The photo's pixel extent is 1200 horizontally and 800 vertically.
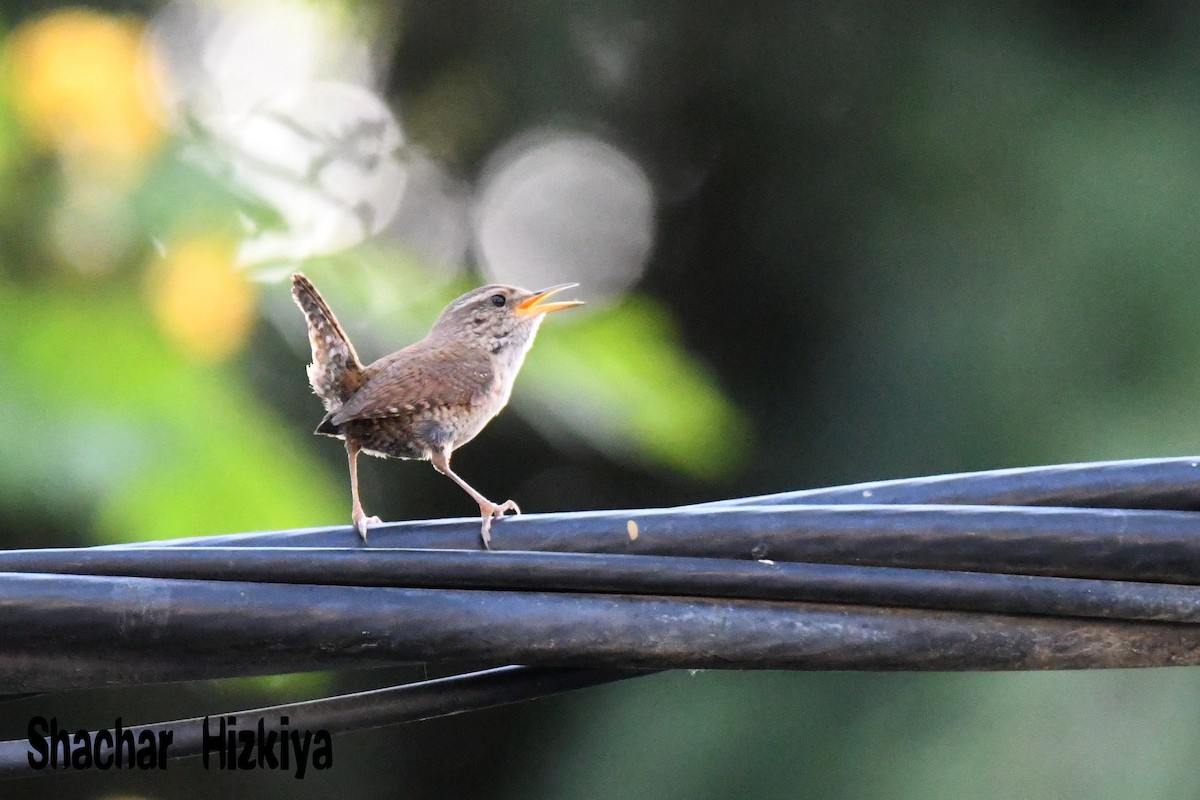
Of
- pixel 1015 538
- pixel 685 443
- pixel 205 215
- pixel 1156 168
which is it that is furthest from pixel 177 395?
pixel 1156 168

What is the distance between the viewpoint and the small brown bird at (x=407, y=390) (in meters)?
3.54

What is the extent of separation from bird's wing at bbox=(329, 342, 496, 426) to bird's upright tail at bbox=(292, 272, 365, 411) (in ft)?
0.21

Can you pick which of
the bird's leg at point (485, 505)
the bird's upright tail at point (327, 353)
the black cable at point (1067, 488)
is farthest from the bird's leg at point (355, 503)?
the black cable at point (1067, 488)

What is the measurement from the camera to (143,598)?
200 cm

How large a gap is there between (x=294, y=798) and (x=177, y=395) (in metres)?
4.76

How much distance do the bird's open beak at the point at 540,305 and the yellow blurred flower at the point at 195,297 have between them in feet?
3.95

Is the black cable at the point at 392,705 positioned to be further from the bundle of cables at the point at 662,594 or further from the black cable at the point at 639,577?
the black cable at the point at 639,577

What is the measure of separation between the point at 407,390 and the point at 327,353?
26 cm

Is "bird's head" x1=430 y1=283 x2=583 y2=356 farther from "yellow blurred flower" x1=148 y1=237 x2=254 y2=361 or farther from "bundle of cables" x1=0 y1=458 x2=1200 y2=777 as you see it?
"bundle of cables" x1=0 y1=458 x2=1200 y2=777

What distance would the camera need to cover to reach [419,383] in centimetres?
370

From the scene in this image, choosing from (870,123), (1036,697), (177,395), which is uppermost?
(870,123)

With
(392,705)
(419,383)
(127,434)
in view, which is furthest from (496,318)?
(392,705)

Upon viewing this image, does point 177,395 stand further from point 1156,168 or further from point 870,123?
point 870,123

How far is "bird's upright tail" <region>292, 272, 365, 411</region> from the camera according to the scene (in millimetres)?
3547
